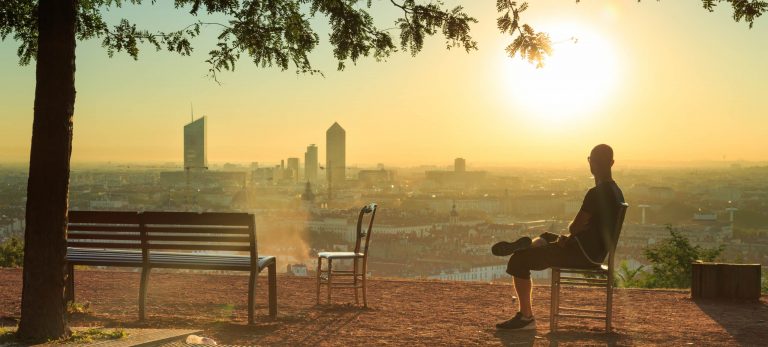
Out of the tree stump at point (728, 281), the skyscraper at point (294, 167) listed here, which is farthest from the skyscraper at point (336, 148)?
the tree stump at point (728, 281)

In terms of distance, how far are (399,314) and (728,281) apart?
343 cm

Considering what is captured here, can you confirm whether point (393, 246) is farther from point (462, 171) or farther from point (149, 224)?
point (462, 171)

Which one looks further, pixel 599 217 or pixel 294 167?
pixel 294 167

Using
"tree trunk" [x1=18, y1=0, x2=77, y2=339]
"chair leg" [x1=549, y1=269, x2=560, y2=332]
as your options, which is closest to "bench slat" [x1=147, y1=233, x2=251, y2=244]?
"tree trunk" [x1=18, y1=0, x2=77, y2=339]

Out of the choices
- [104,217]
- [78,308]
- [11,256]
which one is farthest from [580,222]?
[11,256]

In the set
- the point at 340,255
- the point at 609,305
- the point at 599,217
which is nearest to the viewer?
the point at 599,217

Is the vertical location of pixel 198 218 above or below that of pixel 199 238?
above

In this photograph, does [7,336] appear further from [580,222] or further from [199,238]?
[580,222]

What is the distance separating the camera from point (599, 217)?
7.17m

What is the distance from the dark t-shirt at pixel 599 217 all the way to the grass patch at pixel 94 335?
3390 millimetres

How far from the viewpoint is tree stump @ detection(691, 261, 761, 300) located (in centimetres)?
933

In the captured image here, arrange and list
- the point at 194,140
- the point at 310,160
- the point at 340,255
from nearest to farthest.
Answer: the point at 340,255
the point at 194,140
the point at 310,160

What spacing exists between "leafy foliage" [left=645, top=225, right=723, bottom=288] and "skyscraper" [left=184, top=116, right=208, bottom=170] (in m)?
35.4

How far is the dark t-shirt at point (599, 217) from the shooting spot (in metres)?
7.16
